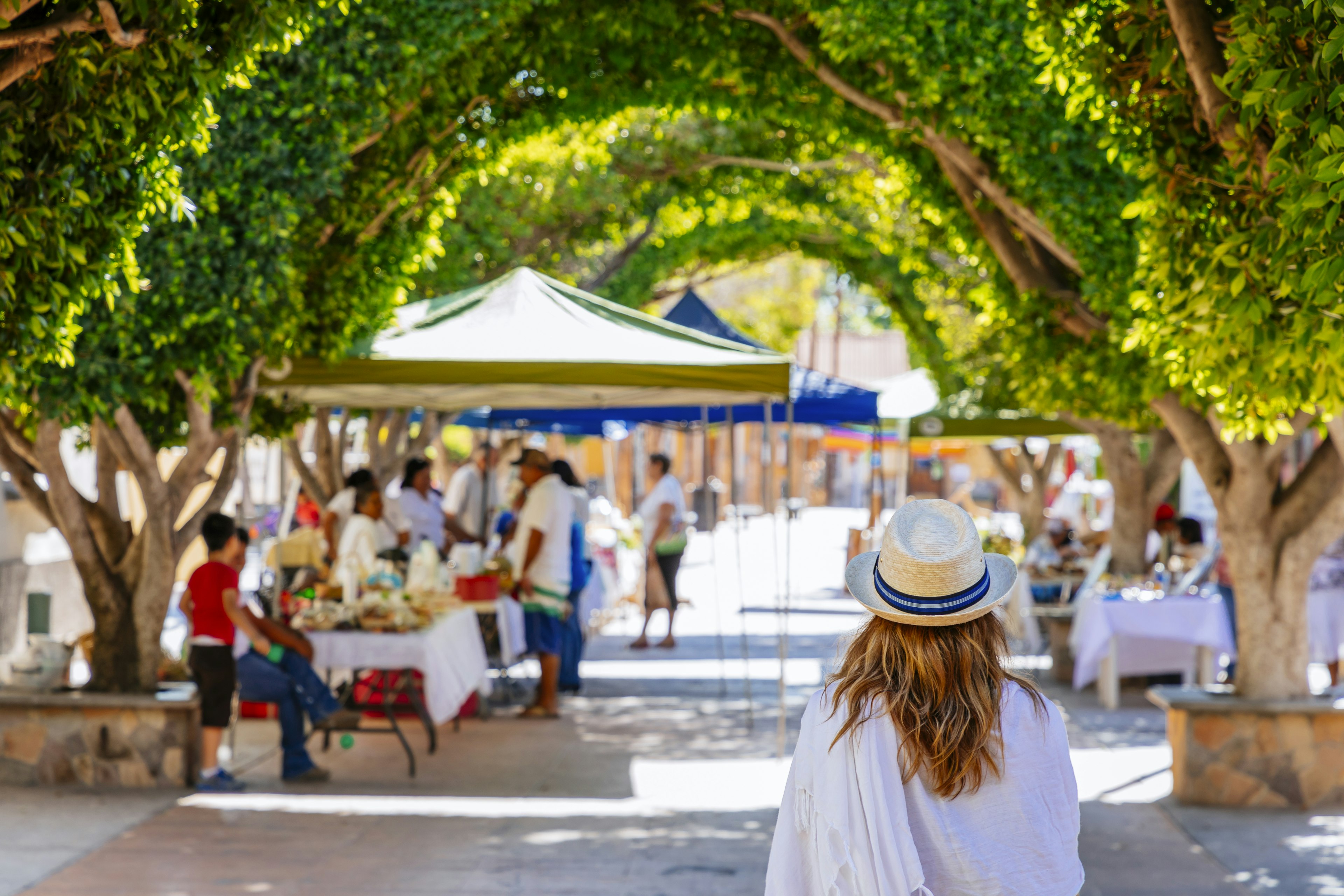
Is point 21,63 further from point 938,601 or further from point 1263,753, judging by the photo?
point 1263,753

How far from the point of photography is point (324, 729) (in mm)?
7723

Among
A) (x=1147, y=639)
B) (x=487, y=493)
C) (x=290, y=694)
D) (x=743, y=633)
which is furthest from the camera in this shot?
(x=487, y=493)

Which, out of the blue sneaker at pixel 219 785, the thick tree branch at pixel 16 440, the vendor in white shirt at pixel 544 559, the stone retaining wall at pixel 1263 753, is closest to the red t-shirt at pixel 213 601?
the blue sneaker at pixel 219 785

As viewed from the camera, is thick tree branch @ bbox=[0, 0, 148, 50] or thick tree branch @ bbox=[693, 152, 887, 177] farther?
thick tree branch @ bbox=[693, 152, 887, 177]

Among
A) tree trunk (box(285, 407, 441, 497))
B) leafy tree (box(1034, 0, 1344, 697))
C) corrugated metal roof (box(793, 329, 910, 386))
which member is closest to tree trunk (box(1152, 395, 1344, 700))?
leafy tree (box(1034, 0, 1344, 697))

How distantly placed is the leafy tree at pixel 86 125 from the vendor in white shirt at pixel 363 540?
369cm

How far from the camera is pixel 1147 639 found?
974 centimetres

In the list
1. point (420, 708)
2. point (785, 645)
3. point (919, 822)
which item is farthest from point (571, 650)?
point (919, 822)

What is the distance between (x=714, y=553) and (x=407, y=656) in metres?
7.93

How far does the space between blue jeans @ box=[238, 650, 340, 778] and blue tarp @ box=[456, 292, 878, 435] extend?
3813 mm

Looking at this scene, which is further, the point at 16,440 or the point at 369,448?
the point at 369,448

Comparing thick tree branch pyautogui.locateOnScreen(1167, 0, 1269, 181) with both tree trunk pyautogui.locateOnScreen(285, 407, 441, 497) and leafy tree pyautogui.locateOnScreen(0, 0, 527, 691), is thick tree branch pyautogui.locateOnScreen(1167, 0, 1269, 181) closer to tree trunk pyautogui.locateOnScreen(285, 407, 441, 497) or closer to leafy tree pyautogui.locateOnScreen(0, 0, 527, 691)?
leafy tree pyautogui.locateOnScreen(0, 0, 527, 691)

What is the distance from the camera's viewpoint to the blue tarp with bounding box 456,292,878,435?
10.9m

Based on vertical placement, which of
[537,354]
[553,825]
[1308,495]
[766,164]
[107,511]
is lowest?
[553,825]
